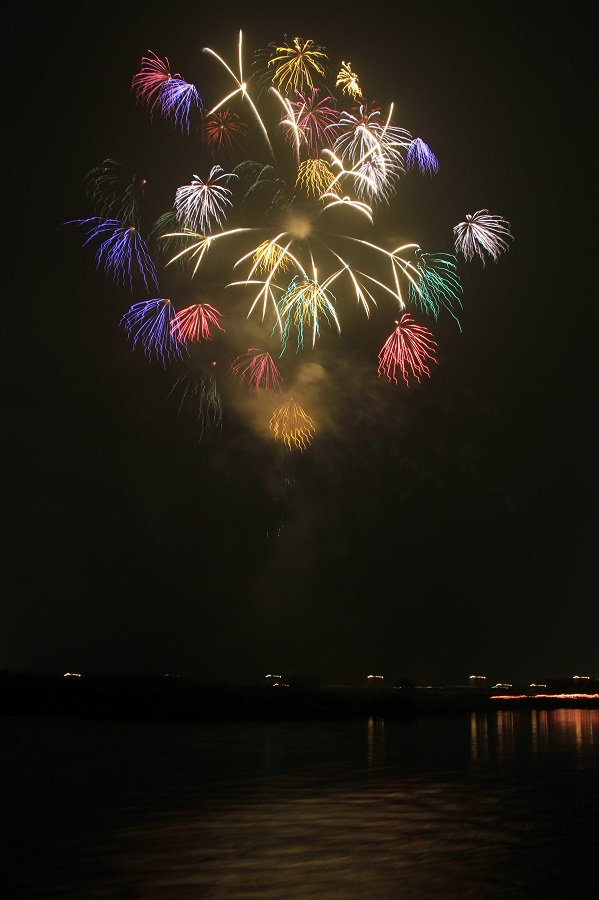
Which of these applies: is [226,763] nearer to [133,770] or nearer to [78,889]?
[133,770]

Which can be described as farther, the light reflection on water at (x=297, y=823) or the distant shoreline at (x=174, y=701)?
the distant shoreline at (x=174, y=701)

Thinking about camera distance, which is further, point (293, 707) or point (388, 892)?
point (293, 707)

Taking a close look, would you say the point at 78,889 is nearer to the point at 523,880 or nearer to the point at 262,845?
the point at 262,845

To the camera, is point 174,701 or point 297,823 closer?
point 297,823

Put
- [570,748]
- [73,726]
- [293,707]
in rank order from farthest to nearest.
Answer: [293,707] → [73,726] → [570,748]

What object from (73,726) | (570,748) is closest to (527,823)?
(570,748)

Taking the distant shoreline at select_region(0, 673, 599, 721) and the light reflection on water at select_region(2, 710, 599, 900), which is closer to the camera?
the light reflection on water at select_region(2, 710, 599, 900)

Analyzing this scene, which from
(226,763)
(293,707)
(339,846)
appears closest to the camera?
(339,846)
